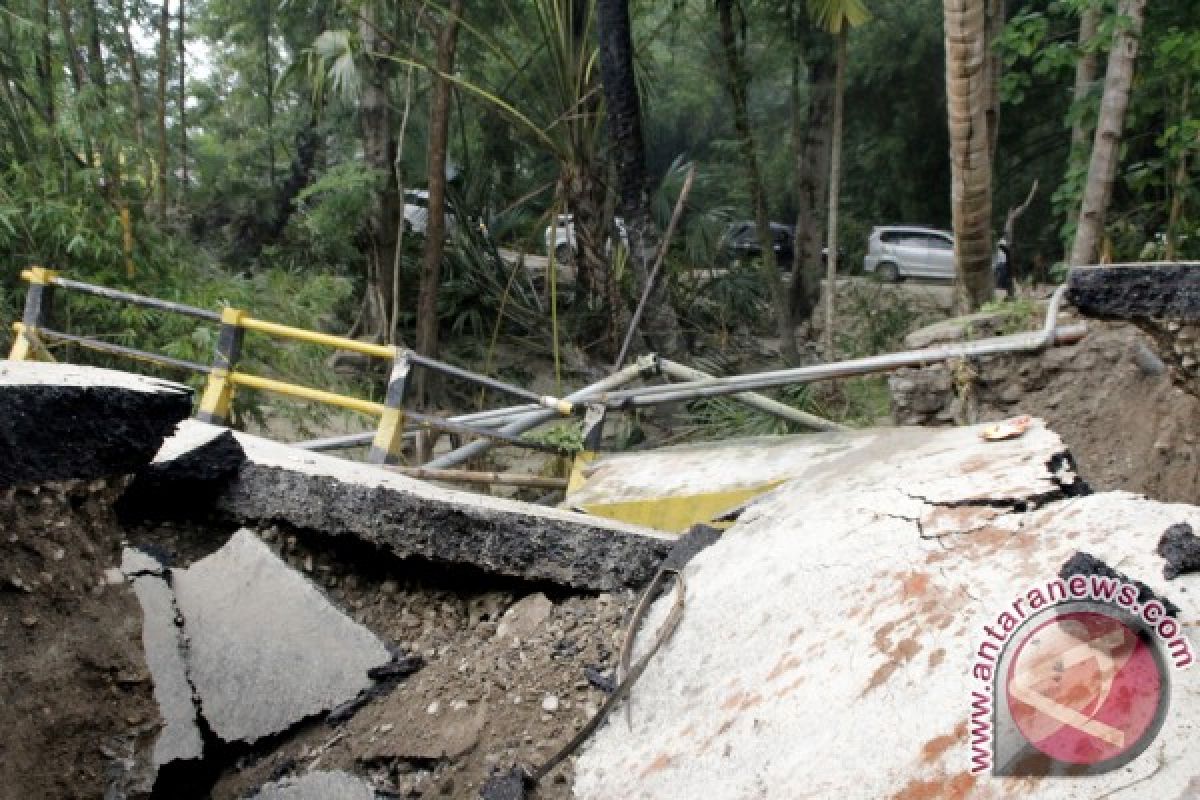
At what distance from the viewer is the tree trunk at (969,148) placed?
526cm

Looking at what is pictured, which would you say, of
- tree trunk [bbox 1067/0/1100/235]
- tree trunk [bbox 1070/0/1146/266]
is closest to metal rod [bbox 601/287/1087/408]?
tree trunk [bbox 1070/0/1146/266]

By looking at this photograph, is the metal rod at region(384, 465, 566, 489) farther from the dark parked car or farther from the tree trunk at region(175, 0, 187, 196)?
the tree trunk at region(175, 0, 187, 196)

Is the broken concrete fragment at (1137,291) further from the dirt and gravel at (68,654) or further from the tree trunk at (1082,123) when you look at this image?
the tree trunk at (1082,123)

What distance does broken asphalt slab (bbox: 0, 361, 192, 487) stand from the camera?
6.34 ft

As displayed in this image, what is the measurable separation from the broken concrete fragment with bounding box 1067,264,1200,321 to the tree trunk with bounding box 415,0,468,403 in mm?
5357

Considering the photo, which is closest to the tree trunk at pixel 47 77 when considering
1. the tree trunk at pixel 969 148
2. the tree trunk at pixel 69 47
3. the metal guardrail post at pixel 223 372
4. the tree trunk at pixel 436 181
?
the tree trunk at pixel 69 47

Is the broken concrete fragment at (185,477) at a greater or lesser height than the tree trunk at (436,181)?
lesser

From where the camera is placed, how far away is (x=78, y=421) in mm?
2012

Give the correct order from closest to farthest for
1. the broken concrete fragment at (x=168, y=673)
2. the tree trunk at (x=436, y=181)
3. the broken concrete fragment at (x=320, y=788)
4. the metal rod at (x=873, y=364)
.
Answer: the broken concrete fragment at (x=320, y=788), the broken concrete fragment at (x=168, y=673), the metal rod at (x=873, y=364), the tree trunk at (x=436, y=181)

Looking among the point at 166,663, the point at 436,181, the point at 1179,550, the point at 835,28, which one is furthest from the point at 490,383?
the point at 835,28

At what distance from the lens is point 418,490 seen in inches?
126

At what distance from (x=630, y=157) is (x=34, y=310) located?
4.66 m

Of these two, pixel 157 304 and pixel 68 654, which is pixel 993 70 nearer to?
pixel 157 304

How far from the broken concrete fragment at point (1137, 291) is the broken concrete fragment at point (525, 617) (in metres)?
1.94
